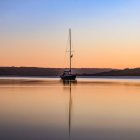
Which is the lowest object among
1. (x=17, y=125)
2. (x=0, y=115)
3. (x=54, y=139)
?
(x=54, y=139)

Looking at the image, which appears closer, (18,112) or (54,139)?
(54,139)

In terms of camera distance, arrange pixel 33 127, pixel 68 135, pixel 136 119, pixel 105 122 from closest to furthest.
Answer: pixel 68 135 → pixel 33 127 → pixel 105 122 → pixel 136 119

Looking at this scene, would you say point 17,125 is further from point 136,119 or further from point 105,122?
point 136,119

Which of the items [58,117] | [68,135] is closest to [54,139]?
[68,135]

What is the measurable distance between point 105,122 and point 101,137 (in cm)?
368

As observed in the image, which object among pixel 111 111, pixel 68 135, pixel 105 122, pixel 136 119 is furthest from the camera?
pixel 111 111

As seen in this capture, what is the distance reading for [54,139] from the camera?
40.5 feet

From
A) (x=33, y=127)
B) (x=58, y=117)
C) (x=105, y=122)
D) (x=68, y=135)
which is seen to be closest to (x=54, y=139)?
→ (x=68, y=135)

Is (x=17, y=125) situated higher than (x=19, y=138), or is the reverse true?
(x=17, y=125)

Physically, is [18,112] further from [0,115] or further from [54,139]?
[54,139]

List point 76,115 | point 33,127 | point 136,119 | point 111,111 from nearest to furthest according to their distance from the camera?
point 33,127
point 136,119
point 76,115
point 111,111

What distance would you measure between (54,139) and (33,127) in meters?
2.53

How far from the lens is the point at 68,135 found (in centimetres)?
1317

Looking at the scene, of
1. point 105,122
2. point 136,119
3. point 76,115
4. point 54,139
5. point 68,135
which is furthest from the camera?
point 76,115
